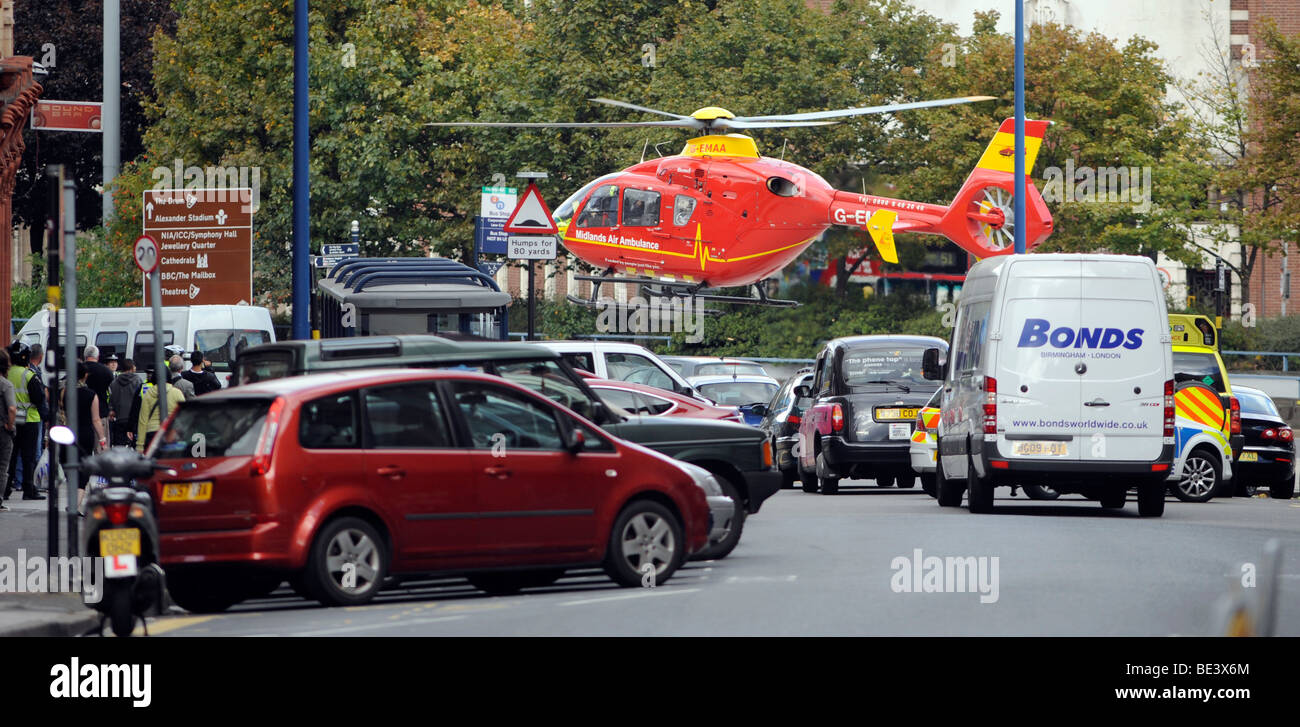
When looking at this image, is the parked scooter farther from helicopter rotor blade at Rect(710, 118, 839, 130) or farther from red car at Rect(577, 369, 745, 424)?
helicopter rotor blade at Rect(710, 118, 839, 130)

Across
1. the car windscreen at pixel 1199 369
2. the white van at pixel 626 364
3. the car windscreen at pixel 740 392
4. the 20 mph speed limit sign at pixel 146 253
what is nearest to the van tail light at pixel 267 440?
the 20 mph speed limit sign at pixel 146 253

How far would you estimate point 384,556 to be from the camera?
11.9 metres

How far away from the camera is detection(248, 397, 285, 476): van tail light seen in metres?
11.4

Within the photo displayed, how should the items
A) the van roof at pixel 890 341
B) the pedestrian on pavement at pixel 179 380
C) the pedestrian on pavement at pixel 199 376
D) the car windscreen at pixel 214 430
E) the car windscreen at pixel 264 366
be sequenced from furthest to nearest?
the van roof at pixel 890 341, the pedestrian on pavement at pixel 199 376, the pedestrian on pavement at pixel 179 380, the car windscreen at pixel 264 366, the car windscreen at pixel 214 430

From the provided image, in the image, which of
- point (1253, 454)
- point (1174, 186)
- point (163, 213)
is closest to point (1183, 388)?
point (1253, 454)

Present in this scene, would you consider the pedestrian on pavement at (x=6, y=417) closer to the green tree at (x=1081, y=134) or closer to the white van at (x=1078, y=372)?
the white van at (x=1078, y=372)

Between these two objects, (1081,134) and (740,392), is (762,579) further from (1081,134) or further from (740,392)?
(1081,134)

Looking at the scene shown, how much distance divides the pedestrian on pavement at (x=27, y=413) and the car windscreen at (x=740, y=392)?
1058 centimetres

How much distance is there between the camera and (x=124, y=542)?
10.4 metres

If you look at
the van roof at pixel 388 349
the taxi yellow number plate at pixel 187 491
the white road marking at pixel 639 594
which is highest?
the van roof at pixel 388 349

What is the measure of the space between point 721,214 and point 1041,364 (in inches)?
814

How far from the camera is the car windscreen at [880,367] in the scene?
2358cm

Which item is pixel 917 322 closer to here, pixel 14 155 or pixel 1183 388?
pixel 1183 388

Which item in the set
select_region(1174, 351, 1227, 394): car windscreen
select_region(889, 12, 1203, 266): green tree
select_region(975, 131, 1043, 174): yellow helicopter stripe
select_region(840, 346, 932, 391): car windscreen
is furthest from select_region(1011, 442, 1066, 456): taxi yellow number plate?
select_region(889, 12, 1203, 266): green tree
